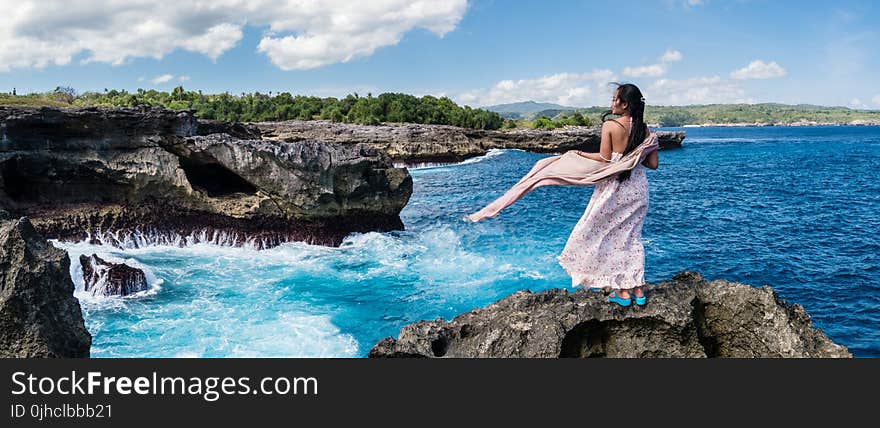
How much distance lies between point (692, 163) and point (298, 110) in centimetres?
5869

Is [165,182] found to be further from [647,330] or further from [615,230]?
[647,330]

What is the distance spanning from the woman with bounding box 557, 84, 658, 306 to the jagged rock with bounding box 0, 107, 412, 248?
1654 cm

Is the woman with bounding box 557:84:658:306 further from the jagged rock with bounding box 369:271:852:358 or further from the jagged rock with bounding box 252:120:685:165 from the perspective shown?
the jagged rock with bounding box 252:120:685:165

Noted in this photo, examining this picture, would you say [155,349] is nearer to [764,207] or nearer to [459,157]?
[764,207]

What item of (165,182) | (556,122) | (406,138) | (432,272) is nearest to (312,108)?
(406,138)

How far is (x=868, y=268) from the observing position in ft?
66.6

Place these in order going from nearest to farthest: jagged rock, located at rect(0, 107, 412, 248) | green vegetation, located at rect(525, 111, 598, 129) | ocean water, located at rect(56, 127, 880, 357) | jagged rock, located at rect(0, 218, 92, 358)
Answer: jagged rock, located at rect(0, 218, 92, 358), ocean water, located at rect(56, 127, 880, 357), jagged rock, located at rect(0, 107, 412, 248), green vegetation, located at rect(525, 111, 598, 129)

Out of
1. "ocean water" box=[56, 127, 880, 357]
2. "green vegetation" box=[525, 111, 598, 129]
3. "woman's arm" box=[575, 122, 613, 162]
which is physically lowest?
"ocean water" box=[56, 127, 880, 357]

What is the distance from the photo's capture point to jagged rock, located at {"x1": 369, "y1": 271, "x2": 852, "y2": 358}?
6.59 m

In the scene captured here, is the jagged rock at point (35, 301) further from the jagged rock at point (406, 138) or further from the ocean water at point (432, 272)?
the jagged rock at point (406, 138)

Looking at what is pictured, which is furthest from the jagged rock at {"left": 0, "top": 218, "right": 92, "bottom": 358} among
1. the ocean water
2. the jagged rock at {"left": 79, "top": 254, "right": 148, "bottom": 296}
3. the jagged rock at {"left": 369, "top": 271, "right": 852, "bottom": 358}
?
the jagged rock at {"left": 79, "top": 254, "right": 148, "bottom": 296}

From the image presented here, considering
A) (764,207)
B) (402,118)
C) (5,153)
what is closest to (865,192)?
(764,207)

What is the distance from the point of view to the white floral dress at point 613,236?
22.0 feet

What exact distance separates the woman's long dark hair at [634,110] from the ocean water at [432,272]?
27.3 feet
